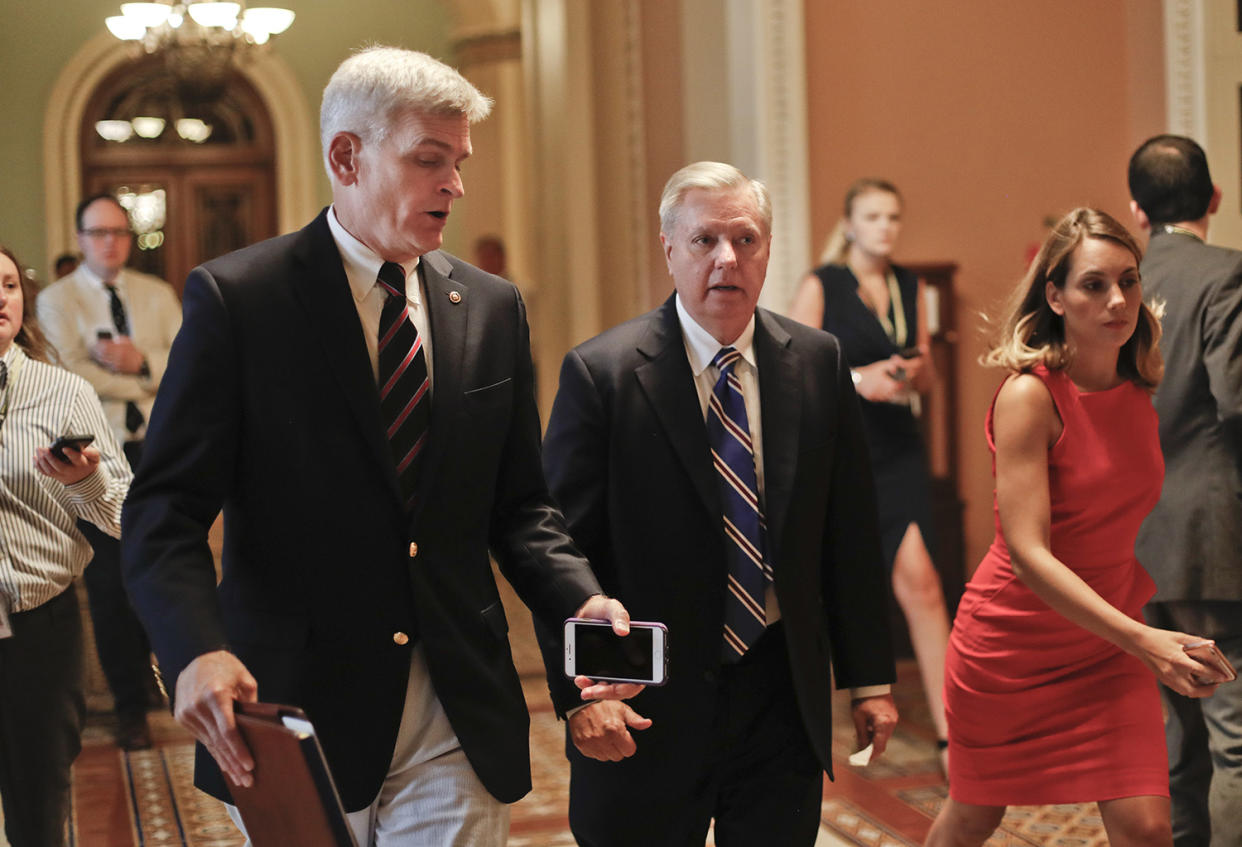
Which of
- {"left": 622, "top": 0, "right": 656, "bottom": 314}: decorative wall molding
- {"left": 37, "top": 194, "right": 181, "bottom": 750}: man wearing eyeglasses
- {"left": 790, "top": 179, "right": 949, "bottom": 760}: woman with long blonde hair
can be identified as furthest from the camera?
{"left": 622, "top": 0, "right": 656, "bottom": 314}: decorative wall molding

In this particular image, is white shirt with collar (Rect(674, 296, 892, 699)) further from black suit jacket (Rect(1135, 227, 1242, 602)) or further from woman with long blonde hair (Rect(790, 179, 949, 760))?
woman with long blonde hair (Rect(790, 179, 949, 760))

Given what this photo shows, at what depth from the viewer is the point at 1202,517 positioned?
378 cm

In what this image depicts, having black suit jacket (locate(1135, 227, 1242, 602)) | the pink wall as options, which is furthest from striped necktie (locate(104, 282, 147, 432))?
black suit jacket (locate(1135, 227, 1242, 602))

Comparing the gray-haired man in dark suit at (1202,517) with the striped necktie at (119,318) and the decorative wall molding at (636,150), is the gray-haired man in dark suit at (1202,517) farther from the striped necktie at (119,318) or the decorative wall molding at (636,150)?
the decorative wall molding at (636,150)

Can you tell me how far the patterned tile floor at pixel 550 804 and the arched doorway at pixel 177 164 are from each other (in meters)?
10.00

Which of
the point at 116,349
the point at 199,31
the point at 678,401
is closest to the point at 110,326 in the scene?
the point at 116,349

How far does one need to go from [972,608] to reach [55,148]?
1333 cm

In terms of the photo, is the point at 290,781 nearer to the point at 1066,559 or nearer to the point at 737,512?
the point at 737,512

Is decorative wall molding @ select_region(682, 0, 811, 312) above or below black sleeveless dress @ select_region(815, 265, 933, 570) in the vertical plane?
above

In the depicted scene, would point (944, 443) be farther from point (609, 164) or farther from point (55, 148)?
point (55, 148)

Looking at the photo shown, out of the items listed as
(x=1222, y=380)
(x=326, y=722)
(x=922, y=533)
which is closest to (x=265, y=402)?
(x=326, y=722)

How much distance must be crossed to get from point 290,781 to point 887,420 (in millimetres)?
4089

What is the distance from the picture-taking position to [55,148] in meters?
14.6

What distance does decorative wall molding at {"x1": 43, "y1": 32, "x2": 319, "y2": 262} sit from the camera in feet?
47.9
